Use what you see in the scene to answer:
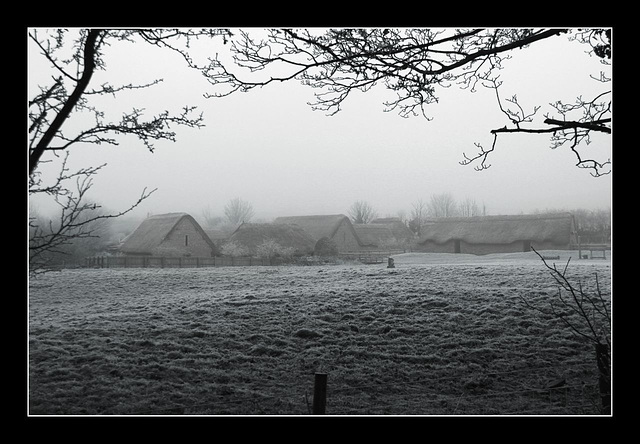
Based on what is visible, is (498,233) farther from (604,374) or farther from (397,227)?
(604,374)

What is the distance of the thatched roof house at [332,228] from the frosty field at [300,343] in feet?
1.21

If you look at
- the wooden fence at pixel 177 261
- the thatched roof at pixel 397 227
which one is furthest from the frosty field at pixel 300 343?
the thatched roof at pixel 397 227

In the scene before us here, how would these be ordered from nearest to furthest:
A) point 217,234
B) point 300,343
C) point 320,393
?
point 320,393, point 300,343, point 217,234

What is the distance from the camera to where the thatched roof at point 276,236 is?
513 centimetres

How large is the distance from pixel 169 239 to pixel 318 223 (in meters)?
1.41

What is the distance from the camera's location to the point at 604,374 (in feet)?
8.91

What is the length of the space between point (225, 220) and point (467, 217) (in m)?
2.38

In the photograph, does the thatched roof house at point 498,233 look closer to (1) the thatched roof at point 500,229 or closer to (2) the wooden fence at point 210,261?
(1) the thatched roof at point 500,229

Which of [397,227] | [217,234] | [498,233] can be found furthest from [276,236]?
[498,233]

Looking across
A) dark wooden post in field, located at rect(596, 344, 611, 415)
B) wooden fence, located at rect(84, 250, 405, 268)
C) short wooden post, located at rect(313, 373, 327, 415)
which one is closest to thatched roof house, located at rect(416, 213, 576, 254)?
wooden fence, located at rect(84, 250, 405, 268)

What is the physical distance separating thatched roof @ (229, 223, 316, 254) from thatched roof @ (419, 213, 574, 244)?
4.06 ft

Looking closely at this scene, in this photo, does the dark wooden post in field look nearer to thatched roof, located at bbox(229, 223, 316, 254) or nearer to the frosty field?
the frosty field
